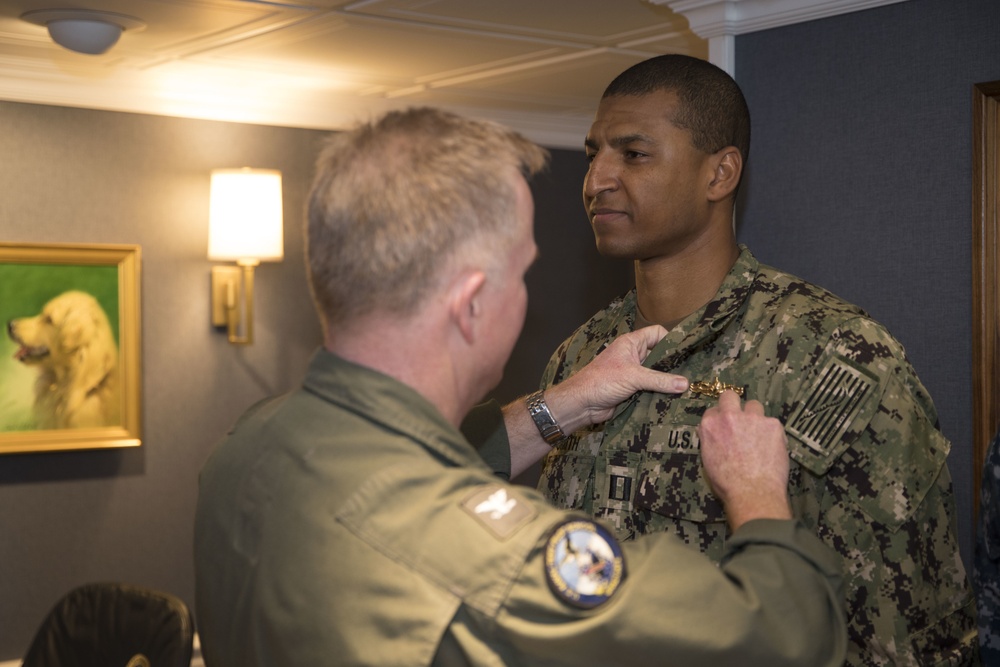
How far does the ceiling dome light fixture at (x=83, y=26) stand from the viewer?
3.15 m

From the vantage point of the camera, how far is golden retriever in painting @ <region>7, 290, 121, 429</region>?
3.98 metres

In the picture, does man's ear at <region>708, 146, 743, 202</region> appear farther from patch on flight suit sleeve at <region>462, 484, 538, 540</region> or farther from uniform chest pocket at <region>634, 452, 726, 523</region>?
patch on flight suit sleeve at <region>462, 484, 538, 540</region>

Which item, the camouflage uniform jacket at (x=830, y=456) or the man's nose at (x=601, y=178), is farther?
the man's nose at (x=601, y=178)

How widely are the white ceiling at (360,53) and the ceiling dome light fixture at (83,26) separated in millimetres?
52

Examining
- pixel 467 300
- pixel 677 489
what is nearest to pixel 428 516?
pixel 467 300

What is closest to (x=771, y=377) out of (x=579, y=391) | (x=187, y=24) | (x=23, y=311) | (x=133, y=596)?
(x=579, y=391)

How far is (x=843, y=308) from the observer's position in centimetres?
182

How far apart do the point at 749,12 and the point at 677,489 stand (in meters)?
1.31

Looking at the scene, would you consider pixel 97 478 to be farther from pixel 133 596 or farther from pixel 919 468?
pixel 919 468

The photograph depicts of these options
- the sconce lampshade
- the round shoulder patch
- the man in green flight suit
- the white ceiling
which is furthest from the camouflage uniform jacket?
the sconce lampshade

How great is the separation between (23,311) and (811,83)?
9.50ft

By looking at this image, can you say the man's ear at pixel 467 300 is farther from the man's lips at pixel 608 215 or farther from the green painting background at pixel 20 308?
the green painting background at pixel 20 308

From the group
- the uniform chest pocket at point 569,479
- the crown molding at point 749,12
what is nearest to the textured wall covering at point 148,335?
the crown molding at point 749,12

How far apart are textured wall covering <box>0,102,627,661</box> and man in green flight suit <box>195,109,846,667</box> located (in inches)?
123
